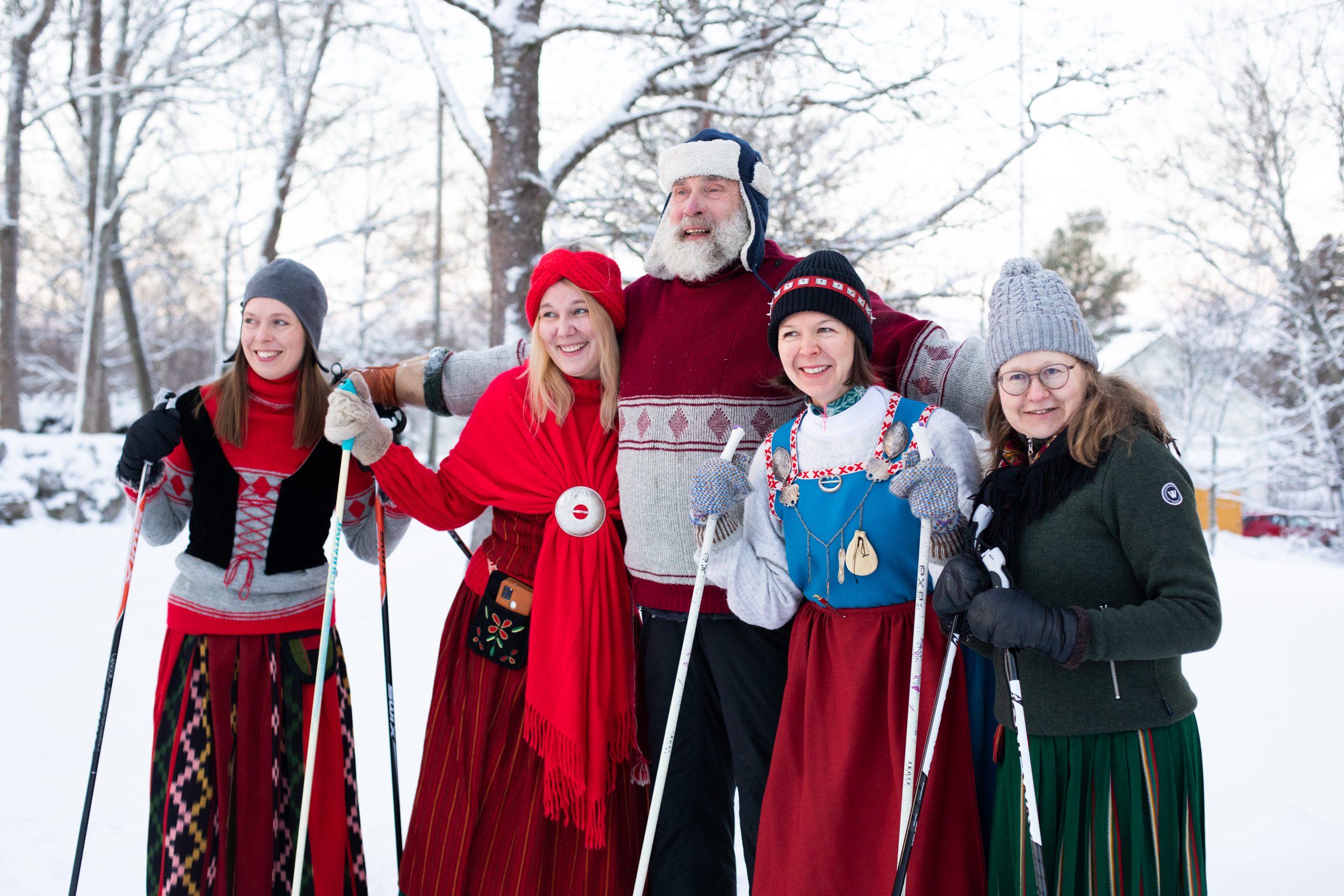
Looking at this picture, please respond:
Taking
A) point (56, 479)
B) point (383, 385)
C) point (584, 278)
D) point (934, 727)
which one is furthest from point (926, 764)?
point (56, 479)

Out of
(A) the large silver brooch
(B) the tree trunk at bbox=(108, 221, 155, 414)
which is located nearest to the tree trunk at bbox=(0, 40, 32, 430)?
(B) the tree trunk at bbox=(108, 221, 155, 414)

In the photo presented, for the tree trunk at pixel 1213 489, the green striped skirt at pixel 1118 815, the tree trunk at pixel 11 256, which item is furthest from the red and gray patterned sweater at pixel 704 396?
the tree trunk at pixel 1213 489

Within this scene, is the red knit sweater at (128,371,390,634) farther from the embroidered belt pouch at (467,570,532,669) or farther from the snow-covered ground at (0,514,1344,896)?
the snow-covered ground at (0,514,1344,896)

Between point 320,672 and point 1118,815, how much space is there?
187 cm

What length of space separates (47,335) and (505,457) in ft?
81.1

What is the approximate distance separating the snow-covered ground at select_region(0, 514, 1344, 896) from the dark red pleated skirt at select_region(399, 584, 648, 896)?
676mm

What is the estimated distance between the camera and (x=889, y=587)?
6.45ft

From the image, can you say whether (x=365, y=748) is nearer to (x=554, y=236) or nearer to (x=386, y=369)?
(x=386, y=369)

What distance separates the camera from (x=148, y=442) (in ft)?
7.56

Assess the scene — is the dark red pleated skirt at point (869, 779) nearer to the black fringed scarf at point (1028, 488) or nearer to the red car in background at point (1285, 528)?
the black fringed scarf at point (1028, 488)

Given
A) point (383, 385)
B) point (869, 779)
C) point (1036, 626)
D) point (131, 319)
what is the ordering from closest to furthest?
1. point (1036, 626)
2. point (869, 779)
3. point (383, 385)
4. point (131, 319)

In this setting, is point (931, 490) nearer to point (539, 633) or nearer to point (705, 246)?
point (705, 246)

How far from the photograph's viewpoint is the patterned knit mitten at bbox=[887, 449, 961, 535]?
1786mm

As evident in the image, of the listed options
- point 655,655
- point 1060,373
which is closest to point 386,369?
point 655,655
